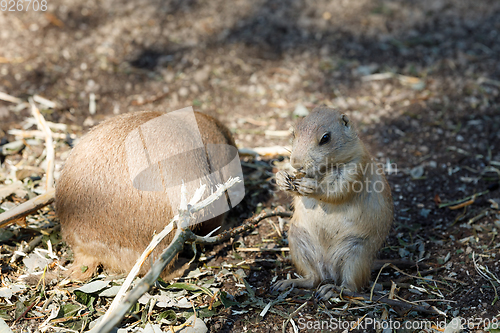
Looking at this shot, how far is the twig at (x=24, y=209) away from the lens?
3.61 m

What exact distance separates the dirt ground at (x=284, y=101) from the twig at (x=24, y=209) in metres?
0.31

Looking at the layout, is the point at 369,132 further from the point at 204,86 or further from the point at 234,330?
the point at 234,330

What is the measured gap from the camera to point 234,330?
3.18 metres

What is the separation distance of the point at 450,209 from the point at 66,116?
4.59m

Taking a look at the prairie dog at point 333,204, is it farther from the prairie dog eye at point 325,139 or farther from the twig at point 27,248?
the twig at point 27,248

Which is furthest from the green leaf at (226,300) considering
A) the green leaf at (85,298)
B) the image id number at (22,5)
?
the image id number at (22,5)

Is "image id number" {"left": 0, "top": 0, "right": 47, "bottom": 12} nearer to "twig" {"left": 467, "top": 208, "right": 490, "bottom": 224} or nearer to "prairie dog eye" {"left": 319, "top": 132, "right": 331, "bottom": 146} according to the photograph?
"prairie dog eye" {"left": 319, "top": 132, "right": 331, "bottom": 146}

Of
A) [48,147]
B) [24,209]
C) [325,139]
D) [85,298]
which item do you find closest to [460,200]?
[325,139]

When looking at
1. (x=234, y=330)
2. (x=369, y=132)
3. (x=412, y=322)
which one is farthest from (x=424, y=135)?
(x=234, y=330)

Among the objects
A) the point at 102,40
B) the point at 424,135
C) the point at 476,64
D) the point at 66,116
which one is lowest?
the point at 424,135

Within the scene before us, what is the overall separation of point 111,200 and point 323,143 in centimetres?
165

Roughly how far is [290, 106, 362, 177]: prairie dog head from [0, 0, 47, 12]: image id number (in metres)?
6.10

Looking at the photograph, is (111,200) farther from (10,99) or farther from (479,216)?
(479,216)

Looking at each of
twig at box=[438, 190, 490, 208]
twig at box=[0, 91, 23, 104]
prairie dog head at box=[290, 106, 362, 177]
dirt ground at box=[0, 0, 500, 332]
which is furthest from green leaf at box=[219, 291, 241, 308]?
twig at box=[0, 91, 23, 104]
